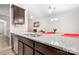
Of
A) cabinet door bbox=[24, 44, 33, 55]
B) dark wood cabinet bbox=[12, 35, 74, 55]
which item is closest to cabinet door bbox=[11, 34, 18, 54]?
dark wood cabinet bbox=[12, 35, 74, 55]

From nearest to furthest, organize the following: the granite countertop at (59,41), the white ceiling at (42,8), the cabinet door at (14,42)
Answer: the granite countertop at (59,41) → the white ceiling at (42,8) → the cabinet door at (14,42)

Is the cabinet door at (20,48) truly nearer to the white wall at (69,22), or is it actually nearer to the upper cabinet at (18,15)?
the upper cabinet at (18,15)

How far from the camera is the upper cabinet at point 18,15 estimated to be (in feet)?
4.75

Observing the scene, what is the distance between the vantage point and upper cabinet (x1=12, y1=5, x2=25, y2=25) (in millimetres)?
1447

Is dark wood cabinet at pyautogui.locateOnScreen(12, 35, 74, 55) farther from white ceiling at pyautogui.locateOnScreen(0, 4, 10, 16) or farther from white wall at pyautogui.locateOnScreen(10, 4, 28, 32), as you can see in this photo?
white ceiling at pyautogui.locateOnScreen(0, 4, 10, 16)

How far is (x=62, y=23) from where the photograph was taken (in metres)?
1.35

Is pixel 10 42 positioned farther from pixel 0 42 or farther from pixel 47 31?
pixel 47 31

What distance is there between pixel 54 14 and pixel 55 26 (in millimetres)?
138

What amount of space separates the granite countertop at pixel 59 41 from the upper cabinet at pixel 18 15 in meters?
0.14

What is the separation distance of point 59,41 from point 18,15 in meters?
0.57

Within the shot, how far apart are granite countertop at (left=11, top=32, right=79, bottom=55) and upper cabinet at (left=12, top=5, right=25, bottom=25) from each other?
5.5 inches

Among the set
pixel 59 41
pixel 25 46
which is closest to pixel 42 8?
pixel 59 41

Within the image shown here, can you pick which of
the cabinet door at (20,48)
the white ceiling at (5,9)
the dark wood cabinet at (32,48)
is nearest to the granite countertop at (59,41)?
the dark wood cabinet at (32,48)
